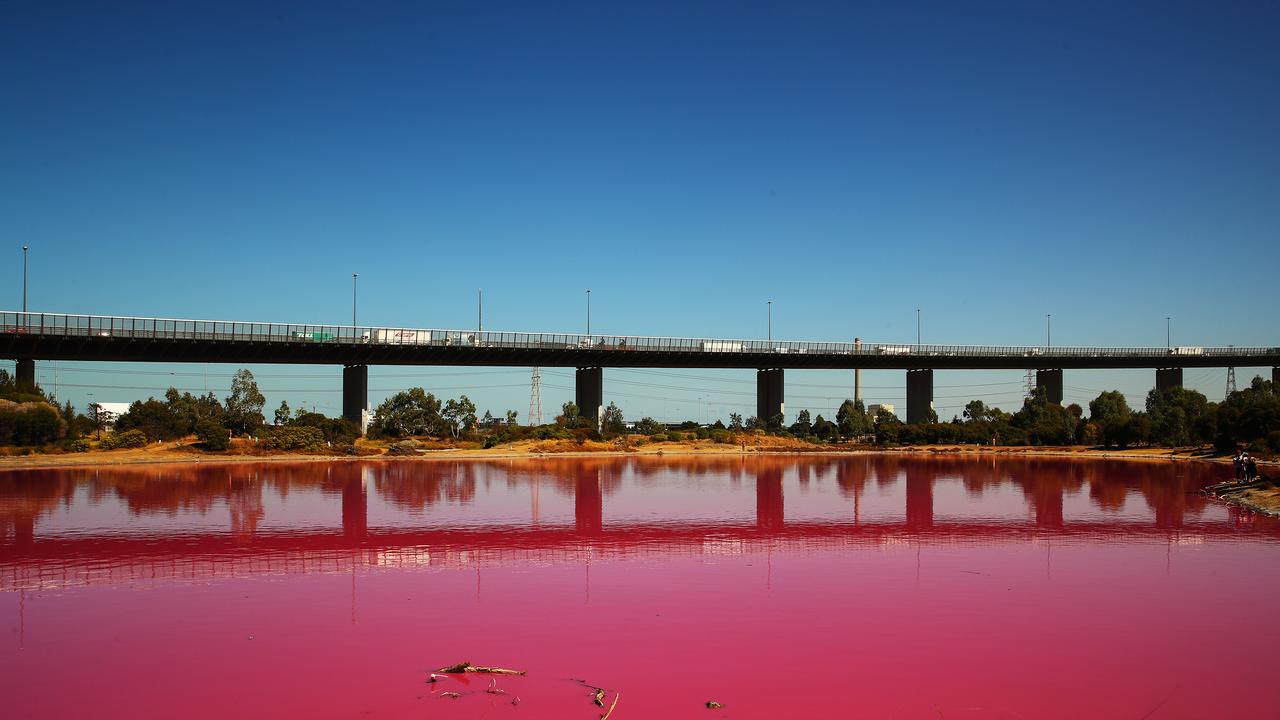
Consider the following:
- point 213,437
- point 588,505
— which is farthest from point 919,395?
point 588,505

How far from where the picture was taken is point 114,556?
2006cm

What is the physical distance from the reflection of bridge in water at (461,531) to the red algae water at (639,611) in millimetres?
157

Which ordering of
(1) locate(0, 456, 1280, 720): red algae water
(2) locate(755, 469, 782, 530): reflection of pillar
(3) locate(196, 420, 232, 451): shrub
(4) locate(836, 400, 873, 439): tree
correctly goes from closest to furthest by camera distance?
(1) locate(0, 456, 1280, 720): red algae water, (2) locate(755, 469, 782, 530): reflection of pillar, (3) locate(196, 420, 232, 451): shrub, (4) locate(836, 400, 873, 439): tree

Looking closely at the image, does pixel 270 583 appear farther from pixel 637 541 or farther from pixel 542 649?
pixel 637 541

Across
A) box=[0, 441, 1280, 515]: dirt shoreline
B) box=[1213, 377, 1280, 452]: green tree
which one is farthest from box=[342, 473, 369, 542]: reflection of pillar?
box=[1213, 377, 1280, 452]: green tree

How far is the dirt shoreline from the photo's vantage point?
57.2m

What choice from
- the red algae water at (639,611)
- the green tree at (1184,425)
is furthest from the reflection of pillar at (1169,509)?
the green tree at (1184,425)

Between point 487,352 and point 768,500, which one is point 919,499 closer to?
point 768,500

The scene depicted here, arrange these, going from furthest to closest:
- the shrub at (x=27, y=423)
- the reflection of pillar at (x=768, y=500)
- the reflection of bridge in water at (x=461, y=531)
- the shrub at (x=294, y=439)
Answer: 1. the shrub at (x=294, y=439)
2. the shrub at (x=27, y=423)
3. the reflection of pillar at (x=768, y=500)
4. the reflection of bridge in water at (x=461, y=531)

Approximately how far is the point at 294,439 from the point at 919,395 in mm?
72839

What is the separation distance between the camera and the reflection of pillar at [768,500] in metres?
26.8

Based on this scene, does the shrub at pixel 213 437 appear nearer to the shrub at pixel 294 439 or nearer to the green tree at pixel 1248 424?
the shrub at pixel 294 439

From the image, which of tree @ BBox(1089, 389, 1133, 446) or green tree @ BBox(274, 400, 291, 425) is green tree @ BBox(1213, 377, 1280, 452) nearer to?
tree @ BBox(1089, 389, 1133, 446)

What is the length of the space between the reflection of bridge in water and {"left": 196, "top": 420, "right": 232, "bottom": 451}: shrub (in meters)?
20.5
